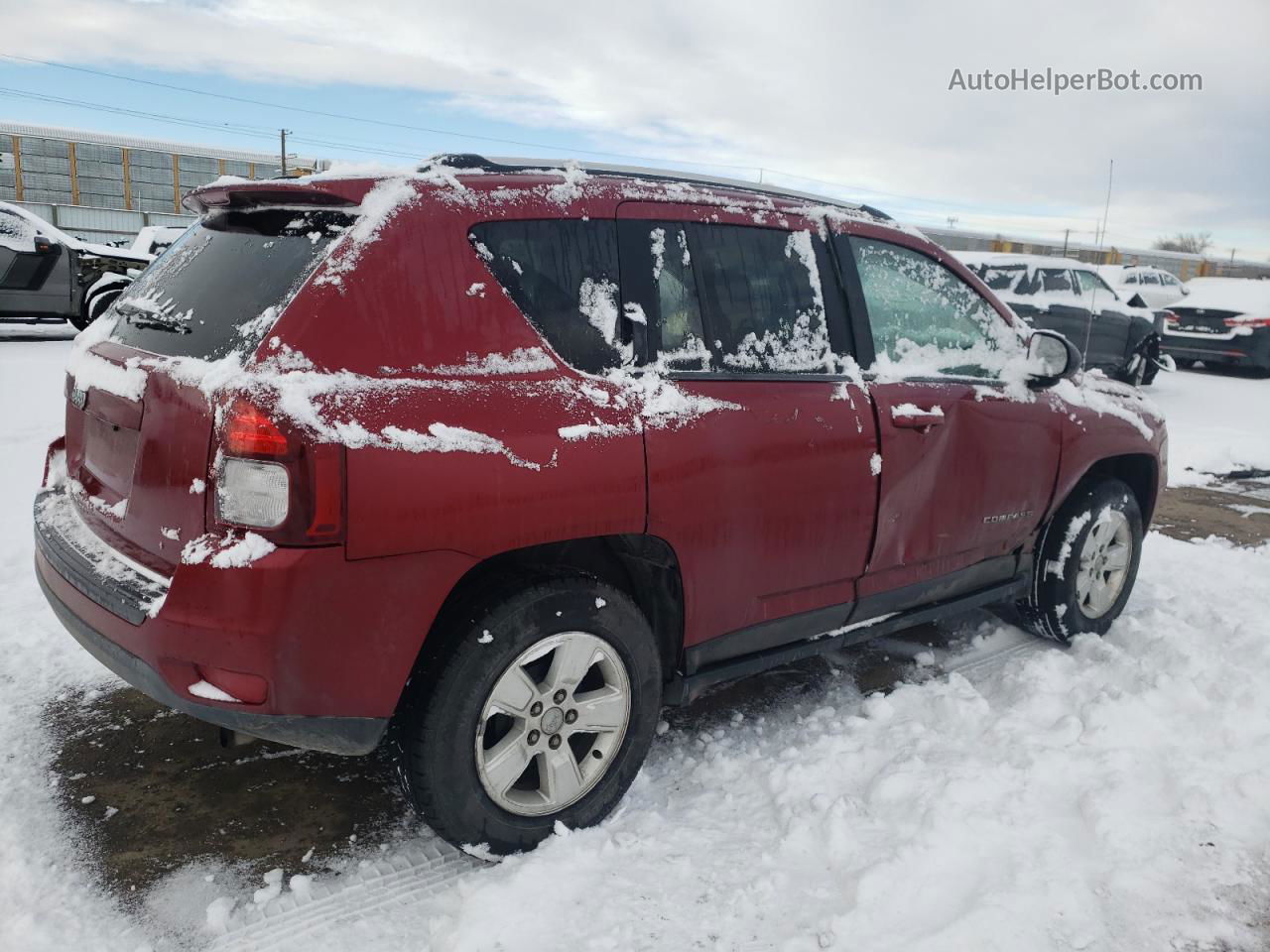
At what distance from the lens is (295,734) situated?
2236 millimetres

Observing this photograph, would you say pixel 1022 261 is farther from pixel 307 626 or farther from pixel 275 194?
pixel 307 626

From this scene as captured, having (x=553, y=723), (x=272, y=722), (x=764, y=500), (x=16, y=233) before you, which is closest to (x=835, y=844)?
(x=553, y=723)

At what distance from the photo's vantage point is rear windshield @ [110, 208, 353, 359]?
233 cm

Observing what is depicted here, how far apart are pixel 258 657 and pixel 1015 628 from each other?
3472 millimetres

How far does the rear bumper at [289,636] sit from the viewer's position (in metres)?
2.11

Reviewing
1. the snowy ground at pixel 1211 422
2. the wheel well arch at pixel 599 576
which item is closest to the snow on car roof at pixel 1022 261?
the snowy ground at pixel 1211 422

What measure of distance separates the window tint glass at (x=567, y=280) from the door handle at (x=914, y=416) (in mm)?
1063

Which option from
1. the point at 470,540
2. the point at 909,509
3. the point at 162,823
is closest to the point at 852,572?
the point at 909,509

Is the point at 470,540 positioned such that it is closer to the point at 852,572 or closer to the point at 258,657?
the point at 258,657

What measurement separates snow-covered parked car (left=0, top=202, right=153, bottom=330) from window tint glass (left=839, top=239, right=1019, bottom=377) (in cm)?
1186

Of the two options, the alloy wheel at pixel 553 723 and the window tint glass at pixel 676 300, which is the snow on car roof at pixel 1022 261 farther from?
the alloy wheel at pixel 553 723

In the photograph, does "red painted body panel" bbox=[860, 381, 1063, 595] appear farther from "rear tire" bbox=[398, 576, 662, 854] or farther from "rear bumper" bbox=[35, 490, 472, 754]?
"rear bumper" bbox=[35, 490, 472, 754]

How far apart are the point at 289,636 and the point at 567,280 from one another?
114 centimetres

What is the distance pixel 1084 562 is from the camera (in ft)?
13.7
